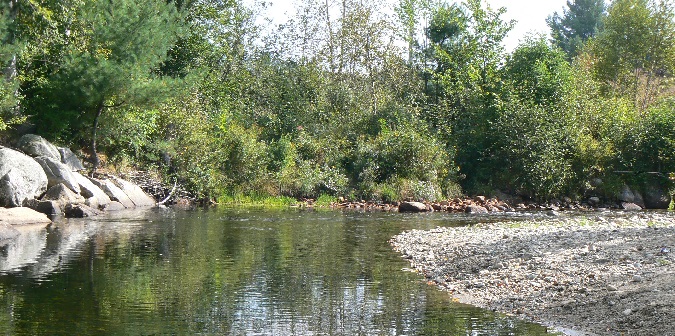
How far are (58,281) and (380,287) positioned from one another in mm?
5935

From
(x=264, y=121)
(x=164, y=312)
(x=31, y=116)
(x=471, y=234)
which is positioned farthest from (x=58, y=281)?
(x=264, y=121)

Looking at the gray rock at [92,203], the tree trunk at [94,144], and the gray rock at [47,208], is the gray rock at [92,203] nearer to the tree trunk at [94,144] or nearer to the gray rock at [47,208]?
the gray rock at [47,208]

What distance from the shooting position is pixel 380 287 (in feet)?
42.0

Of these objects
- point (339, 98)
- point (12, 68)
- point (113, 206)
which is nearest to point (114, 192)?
point (113, 206)

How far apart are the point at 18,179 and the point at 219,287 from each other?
1516 cm

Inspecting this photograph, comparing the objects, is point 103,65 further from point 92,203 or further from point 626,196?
point 626,196

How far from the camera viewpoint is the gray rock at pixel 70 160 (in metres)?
30.5

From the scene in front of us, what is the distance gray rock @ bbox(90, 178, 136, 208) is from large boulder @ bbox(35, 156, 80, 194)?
2.17 metres

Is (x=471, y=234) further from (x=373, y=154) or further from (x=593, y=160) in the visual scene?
(x=593, y=160)

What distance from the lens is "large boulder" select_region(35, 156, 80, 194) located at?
2731cm

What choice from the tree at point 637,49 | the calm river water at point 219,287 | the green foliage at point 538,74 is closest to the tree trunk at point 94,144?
the calm river water at point 219,287

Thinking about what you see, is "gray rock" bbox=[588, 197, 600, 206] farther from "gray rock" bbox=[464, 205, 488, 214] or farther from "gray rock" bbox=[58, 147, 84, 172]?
"gray rock" bbox=[58, 147, 84, 172]

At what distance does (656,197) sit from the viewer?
37.5 metres

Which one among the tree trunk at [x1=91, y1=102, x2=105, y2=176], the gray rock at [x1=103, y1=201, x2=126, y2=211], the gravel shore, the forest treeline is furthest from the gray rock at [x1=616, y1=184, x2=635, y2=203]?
the tree trunk at [x1=91, y1=102, x2=105, y2=176]
